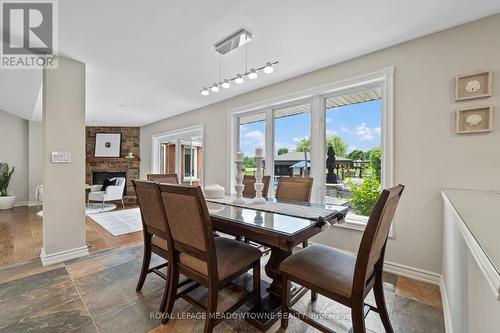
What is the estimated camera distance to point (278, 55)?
245cm

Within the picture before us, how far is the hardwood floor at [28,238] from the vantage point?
255cm

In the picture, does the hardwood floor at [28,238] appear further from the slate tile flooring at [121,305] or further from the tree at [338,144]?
→ the tree at [338,144]

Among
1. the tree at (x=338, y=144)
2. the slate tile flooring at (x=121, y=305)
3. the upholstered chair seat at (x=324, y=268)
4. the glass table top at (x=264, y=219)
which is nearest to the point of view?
the upholstered chair seat at (x=324, y=268)

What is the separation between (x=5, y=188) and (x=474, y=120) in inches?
327

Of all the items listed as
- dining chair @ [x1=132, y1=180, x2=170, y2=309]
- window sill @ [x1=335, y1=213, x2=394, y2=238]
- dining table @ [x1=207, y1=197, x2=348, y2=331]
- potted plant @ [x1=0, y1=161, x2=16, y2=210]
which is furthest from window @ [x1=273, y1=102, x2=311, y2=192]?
potted plant @ [x1=0, y1=161, x2=16, y2=210]

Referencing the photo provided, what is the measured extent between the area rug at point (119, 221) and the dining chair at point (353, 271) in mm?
3063

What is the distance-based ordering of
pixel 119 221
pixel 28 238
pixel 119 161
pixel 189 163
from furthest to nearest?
pixel 119 161
pixel 189 163
pixel 119 221
pixel 28 238

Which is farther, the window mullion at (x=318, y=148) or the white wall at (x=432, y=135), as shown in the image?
the window mullion at (x=318, y=148)

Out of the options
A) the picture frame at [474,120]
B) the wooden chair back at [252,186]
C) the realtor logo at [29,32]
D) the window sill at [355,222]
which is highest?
the realtor logo at [29,32]

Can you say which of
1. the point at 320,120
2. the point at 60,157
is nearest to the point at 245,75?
the point at 320,120

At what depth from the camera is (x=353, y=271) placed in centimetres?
125

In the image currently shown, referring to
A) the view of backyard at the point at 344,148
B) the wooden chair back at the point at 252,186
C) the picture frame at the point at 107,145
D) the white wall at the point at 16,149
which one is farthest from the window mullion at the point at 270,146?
the white wall at the point at 16,149

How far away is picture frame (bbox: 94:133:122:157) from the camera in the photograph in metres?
6.48

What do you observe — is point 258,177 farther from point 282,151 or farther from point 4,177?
point 4,177
